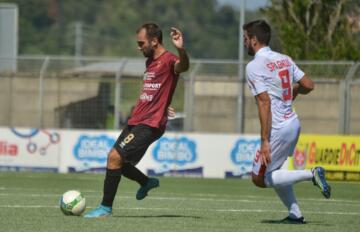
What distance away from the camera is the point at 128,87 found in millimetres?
28734

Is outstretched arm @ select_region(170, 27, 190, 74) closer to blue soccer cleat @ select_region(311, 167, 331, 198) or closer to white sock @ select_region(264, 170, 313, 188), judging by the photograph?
white sock @ select_region(264, 170, 313, 188)

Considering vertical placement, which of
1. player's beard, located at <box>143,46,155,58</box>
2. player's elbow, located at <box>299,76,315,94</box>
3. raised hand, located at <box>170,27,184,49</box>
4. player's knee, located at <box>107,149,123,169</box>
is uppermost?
raised hand, located at <box>170,27,184,49</box>

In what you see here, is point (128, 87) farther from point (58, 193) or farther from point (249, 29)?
point (249, 29)

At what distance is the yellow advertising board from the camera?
25719 mm

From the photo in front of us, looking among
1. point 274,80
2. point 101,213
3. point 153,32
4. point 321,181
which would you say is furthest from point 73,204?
point 321,181

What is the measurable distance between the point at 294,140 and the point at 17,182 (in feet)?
33.7

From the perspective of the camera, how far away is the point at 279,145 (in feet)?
42.0

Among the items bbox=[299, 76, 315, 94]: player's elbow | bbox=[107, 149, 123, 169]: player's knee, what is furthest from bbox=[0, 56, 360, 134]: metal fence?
bbox=[107, 149, 123, 169]: player's knee

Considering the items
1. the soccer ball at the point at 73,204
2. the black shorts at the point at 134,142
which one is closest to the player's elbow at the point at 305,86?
the black shorts at the point at 134,142

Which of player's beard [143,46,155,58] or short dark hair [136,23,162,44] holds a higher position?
short dark hair [136,23,162,44]

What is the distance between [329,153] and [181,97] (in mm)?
4409

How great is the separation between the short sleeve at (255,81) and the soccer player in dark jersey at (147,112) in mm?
1001

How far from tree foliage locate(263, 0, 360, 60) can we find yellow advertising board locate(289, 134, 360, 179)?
7.01 m

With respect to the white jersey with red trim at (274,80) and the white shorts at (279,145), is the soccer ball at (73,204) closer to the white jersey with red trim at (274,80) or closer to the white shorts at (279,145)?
the white shorts at (279,145)
